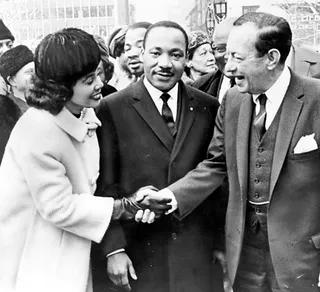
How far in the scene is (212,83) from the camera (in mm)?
5098

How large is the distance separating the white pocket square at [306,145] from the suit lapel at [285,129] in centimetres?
6

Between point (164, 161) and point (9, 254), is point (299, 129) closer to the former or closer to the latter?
point (164, 161)

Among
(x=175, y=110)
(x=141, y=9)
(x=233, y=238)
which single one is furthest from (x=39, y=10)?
(x=233, y=238)

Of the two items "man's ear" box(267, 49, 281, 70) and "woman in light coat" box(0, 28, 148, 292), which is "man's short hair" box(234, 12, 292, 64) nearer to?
"man's ear" box(267, 49, 281, 70)

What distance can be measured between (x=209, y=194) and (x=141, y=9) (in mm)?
5653

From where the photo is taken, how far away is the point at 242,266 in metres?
3.19

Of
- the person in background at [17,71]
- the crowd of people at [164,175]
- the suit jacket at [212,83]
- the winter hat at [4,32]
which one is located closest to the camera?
the crowd of people at [164,175]

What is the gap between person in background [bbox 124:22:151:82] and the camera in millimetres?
4844

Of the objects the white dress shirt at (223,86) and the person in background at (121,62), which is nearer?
the white dress shirt at (223,86)

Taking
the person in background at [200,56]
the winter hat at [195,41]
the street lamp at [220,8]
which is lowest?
the street lamp at [220,8]

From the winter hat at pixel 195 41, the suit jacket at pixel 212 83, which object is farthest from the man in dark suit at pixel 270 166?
the winter hat at pixel 195 41

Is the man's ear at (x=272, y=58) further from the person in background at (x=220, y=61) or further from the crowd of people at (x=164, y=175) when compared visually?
the person in background at (x=220, y=61)

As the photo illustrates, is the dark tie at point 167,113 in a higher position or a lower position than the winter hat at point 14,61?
higher

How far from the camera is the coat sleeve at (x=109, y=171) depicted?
10.1 ft
